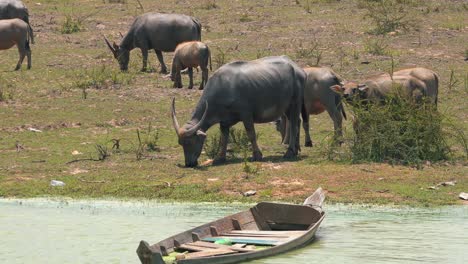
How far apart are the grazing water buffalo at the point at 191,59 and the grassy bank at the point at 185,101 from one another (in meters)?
0.35

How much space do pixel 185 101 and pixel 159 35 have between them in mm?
3978

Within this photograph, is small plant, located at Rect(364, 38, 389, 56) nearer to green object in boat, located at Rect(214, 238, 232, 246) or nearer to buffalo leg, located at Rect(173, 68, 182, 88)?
buffalo leg, located at Rect(173, 68, 182, 88)

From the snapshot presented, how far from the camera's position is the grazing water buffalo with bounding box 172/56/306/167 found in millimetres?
17828

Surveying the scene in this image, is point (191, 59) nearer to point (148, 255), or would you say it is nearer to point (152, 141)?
point (152, 141)

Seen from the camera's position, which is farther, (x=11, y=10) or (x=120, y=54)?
(x=11, y=10)

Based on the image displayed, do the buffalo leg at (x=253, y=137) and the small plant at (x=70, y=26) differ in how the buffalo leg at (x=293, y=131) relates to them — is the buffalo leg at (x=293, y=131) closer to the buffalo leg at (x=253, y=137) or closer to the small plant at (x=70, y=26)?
the buffalo leg at (x=253, y=137)

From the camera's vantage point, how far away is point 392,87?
1839 cm

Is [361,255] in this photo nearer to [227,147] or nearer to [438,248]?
[438,248]

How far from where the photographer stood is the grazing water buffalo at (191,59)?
23359 mm

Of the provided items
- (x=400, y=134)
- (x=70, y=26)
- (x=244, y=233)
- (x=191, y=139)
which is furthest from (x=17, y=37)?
(x=244, y=233)

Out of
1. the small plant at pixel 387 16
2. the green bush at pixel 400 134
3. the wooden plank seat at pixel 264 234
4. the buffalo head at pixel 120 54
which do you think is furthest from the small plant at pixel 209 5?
the wooden plank seat at pixel 264 234

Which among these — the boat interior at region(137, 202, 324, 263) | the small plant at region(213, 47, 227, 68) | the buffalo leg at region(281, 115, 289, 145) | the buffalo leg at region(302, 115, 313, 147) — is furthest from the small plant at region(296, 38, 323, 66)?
the boat interior at region(137, 202, 324, 263)

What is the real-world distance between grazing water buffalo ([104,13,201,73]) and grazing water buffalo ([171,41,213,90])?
231cm

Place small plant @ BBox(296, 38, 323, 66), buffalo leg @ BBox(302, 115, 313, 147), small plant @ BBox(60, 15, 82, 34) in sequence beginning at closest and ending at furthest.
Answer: buffalo leg @ BBox(302, 115, 313, 147) < small plant @ BBox(296, 38, 323, 66) < small plant @ BBox(60, 15, 82, 34)
